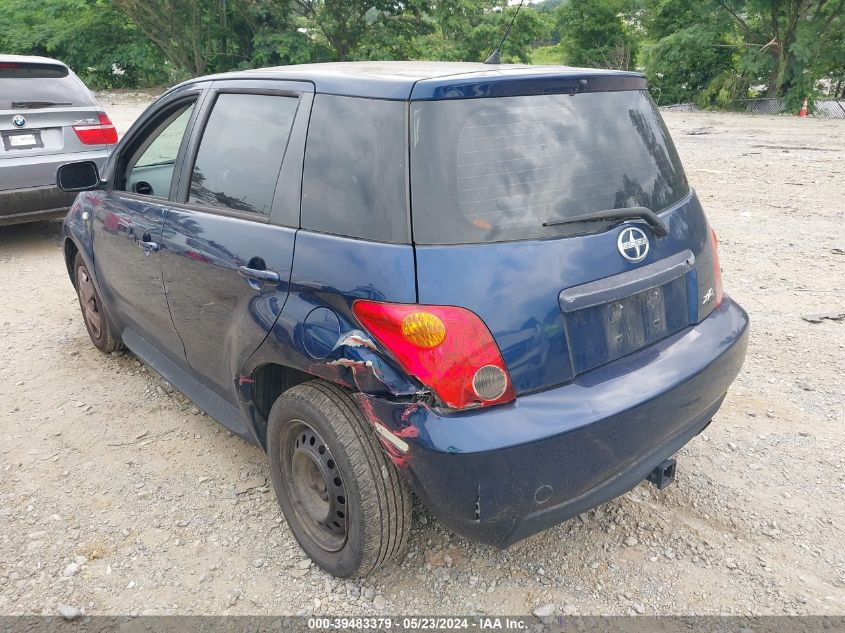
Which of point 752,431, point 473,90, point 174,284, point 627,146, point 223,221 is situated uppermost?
point 473,90

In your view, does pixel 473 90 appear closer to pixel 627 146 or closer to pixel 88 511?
pixel 627 146

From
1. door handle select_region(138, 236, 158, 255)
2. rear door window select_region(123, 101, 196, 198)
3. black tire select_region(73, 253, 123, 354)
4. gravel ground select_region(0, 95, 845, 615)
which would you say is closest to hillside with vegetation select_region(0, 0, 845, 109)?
black tire select_region(73, 253, 123, 354)

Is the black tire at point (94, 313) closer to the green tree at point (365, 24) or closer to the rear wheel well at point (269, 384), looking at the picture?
the rear wheel well at point (269, 384)

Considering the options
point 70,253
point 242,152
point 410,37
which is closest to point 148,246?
point 242,152

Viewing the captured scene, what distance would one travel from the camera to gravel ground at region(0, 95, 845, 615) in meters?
2.40

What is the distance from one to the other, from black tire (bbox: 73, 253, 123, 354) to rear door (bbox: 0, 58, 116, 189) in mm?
2242

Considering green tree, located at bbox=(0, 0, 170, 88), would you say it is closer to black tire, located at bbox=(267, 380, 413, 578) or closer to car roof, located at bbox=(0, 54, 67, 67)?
car roof, located at bbox=(0, 54, 67, 67)

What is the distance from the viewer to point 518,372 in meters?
2.01

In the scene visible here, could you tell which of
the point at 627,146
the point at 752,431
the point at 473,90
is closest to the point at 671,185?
the point at 627,146

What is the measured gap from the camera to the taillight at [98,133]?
251 inches

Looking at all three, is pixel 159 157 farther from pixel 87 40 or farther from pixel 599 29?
pixel 599 29

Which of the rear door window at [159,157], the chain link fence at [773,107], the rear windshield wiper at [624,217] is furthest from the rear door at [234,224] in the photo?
the chain link fence at [773,107]

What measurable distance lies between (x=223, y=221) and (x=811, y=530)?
8.71 feet

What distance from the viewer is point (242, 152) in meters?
2.71
